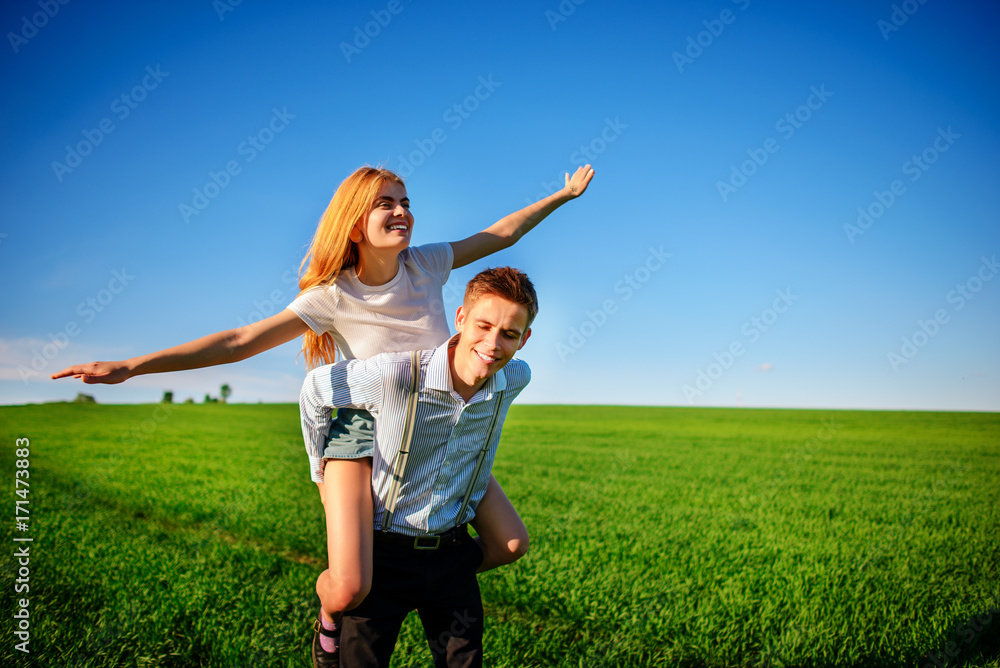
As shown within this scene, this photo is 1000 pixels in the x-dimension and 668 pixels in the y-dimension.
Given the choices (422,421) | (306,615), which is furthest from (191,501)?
(422,421)

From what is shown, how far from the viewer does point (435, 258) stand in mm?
3488

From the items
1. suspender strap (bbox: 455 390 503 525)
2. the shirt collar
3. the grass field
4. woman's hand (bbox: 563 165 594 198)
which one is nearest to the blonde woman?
suspender strap (bbox: 455 390 503 525)

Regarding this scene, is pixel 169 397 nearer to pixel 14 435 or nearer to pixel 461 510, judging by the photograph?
pixel 14 435

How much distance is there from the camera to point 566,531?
7.64 m

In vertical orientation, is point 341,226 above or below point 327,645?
above

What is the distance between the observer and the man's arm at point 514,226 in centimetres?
366

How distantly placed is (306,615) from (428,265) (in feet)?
10.4

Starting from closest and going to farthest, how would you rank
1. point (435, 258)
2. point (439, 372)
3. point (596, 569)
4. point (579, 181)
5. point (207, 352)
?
point (207, 352)
point (439, 372)
point (435, 258)
point (579, 181)
point (596, 569)

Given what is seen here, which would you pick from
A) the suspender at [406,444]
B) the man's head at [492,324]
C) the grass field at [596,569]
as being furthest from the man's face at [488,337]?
the grass field at [596,569]

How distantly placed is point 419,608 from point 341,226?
191cm

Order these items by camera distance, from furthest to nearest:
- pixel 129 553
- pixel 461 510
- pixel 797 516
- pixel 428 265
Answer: pixel 797 516
pixel 129 553
pixel 428 265
pixel 461 510

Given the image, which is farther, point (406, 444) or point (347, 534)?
point (406, 444)

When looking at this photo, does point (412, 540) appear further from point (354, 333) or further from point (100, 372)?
point (100, 372)

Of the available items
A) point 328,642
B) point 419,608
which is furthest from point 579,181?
point 328,642
